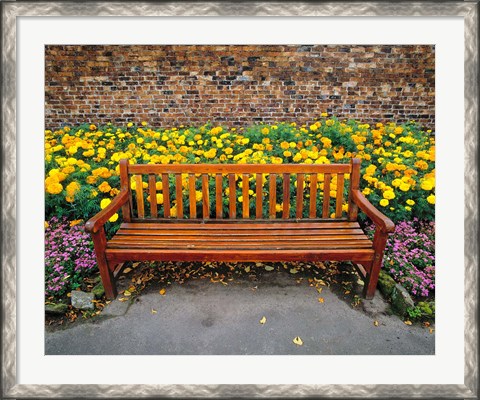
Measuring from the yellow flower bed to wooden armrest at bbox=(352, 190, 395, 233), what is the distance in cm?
31

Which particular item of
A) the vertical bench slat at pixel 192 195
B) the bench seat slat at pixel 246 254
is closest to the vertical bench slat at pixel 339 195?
the bench seat slat at pixel 246 254

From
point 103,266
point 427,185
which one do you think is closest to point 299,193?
point 427,185

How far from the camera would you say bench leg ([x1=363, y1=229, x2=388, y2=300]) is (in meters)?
2.38

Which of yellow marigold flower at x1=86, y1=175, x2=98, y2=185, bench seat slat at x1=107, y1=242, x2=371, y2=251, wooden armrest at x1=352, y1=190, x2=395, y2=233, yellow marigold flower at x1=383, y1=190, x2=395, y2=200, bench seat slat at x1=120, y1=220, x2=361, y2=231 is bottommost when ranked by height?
bench seat slat at x1=107, y1=242, x2=371, y2=251

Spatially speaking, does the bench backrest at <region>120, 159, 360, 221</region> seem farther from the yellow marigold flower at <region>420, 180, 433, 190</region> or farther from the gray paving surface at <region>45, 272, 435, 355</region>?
the yellow marigold flower at <region>420, 180, 433, 190</region>

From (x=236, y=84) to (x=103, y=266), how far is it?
3714 millimetres

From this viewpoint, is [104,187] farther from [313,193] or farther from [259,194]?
[313,193]

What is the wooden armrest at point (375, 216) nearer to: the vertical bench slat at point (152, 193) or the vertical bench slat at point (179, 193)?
the vertical bench slat at point (179, 193)

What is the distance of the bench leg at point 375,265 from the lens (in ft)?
7.82

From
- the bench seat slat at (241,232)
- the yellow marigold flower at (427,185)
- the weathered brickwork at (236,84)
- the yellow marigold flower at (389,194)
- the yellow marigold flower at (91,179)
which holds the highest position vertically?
the weathered brickwork at (236,84)

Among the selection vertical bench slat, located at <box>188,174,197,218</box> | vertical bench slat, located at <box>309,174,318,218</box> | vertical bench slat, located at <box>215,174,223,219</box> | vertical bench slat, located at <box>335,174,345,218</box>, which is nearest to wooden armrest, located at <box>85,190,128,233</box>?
vertical bench slat, located at <box>188,174,197,218</box>

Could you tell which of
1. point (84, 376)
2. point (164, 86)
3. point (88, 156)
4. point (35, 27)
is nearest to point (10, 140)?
point (35, 27)

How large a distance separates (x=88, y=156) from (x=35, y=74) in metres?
2.19

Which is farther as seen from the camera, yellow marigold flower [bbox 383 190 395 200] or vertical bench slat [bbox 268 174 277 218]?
yellow marigold flower [bbox 383 190 395 200]
